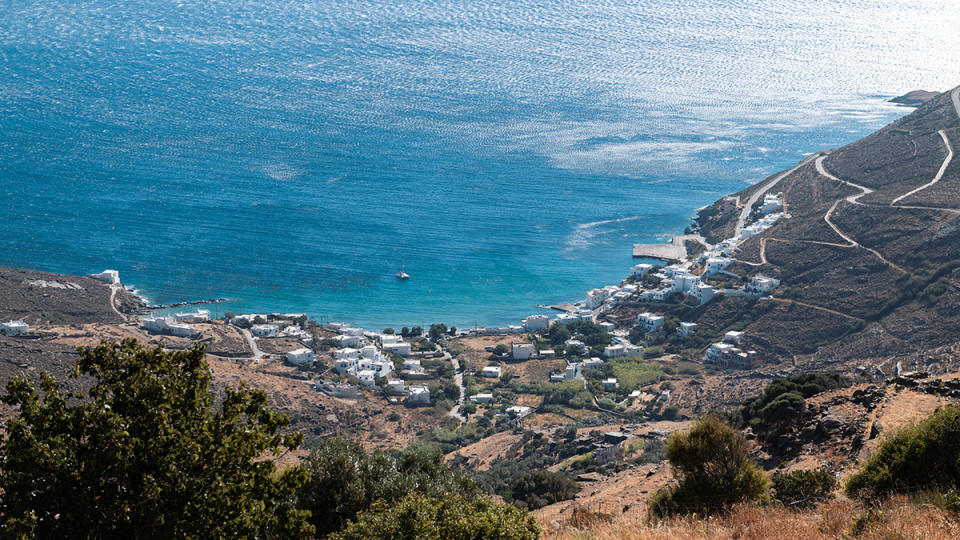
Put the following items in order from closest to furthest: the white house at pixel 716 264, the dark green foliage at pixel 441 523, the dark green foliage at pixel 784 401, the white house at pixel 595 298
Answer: the dark green foliage at pixel 441 523 → the dark green foliage at pixel 784 401 → the white house at pixel 716 264 → the white house at pixel 595 298

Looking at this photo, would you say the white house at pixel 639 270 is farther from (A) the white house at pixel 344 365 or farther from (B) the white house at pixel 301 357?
(B) the white house at pixel 301 357

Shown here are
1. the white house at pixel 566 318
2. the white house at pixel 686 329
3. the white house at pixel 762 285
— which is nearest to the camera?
the white house at pixel 686 329

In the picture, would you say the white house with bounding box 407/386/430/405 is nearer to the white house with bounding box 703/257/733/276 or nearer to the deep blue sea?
the deep blue sea

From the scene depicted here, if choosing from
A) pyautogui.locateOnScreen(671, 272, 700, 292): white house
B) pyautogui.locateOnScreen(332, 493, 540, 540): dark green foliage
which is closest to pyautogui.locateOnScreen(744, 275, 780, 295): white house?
pyautogui.locateOnScreen(671, 272, 700, 292): white house

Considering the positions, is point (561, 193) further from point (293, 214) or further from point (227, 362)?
point (227, 362)

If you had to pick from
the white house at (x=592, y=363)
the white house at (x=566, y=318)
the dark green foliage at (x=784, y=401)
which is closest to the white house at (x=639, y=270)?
the white house at (x=566, y=318)
